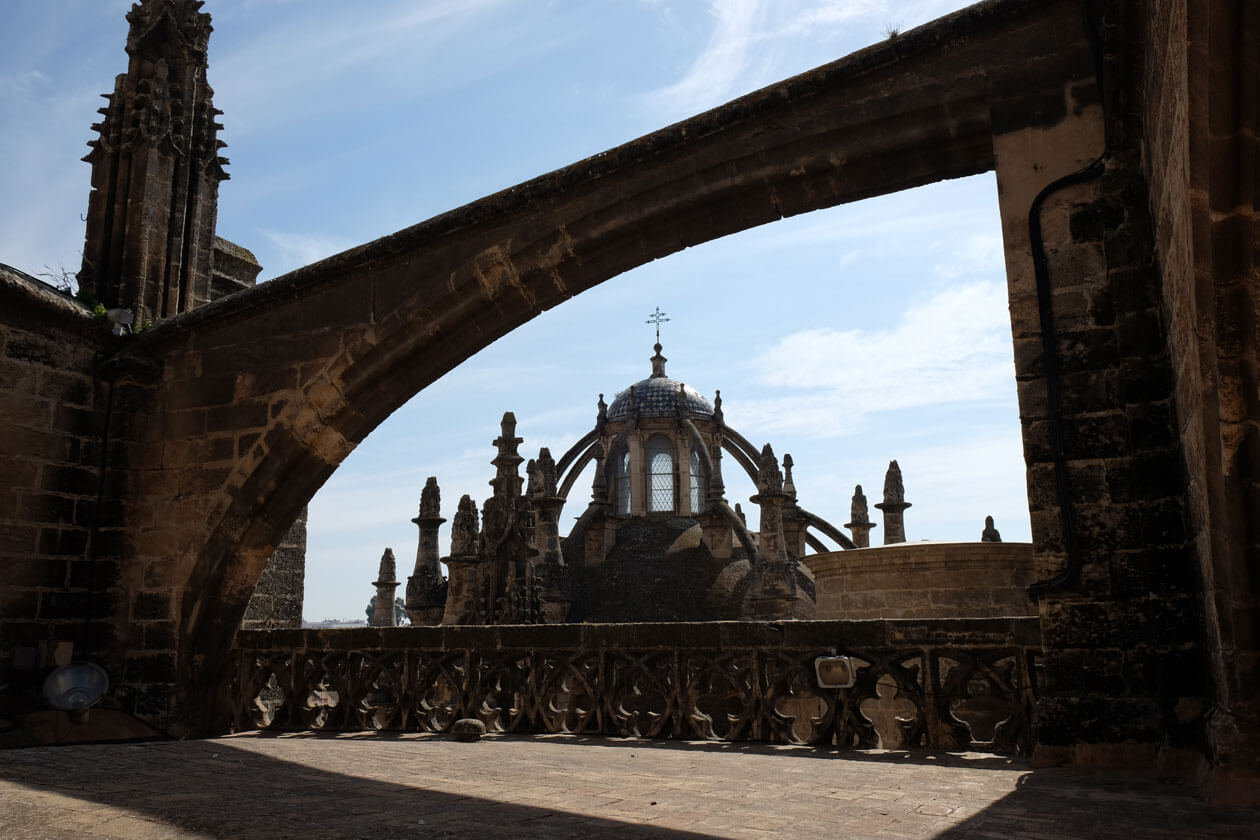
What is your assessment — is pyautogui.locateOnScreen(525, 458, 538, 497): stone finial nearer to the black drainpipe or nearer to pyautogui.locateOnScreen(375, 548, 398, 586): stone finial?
pyautogui.locateOnScreen(375, 548, 398, 586): stone finial

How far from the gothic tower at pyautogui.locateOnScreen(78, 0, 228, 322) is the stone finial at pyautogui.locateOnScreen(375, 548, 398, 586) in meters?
26.2

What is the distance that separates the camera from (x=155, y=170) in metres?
8.45

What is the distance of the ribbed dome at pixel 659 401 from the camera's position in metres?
33.6

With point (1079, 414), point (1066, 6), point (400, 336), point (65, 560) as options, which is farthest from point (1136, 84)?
point (65, 560)

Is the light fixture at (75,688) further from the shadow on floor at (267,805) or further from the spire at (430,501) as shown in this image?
the spire at (430,501)

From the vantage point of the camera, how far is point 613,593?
29859mm

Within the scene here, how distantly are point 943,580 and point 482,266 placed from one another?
6179 mm

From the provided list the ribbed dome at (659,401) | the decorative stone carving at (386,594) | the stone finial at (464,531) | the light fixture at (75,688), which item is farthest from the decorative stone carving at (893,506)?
the light fixture at (75,688)

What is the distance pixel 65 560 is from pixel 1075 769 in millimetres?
6010

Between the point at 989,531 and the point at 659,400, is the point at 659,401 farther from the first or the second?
the point at 989,531

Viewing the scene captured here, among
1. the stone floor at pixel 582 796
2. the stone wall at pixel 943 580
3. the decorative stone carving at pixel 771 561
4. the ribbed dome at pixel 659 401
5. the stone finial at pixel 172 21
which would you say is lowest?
the stone floor at pixel 582 796

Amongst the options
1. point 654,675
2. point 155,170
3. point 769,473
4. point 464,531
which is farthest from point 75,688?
point 769,473

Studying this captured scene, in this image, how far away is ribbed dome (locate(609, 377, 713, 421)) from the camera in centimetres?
3356

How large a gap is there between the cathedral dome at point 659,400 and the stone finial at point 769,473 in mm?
6950
